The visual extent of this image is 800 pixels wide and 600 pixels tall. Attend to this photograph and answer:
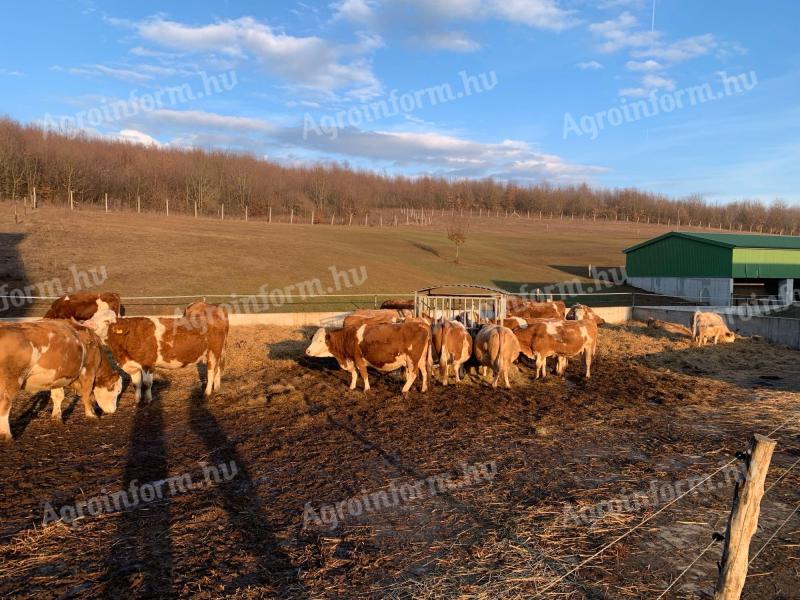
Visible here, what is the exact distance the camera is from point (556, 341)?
12398mm

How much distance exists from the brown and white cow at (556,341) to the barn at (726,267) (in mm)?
22094

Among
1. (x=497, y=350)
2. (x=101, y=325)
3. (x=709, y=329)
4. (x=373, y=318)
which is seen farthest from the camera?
(x=709, y=329)

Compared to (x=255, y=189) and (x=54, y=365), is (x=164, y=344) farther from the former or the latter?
(x=255, y=189)

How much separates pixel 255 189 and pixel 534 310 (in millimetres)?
79078

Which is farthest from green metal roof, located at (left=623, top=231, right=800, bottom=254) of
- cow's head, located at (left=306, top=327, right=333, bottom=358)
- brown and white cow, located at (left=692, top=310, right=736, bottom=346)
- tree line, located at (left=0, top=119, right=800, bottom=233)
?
tree line, located at (left=0, top=119, right=800, bottom=233)

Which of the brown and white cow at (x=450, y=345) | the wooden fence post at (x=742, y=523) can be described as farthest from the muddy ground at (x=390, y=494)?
the wooden fence post at (x=742, y=523)

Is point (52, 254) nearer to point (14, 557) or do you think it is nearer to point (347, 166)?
point (14, 557)

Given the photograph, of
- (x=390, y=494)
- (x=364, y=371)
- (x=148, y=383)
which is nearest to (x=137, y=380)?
(x=148, y=383)

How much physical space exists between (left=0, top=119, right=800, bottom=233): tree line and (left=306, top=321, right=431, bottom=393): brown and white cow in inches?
2225

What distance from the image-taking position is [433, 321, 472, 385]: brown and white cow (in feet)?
38.0

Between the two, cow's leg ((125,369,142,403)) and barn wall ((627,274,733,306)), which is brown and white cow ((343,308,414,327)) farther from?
barn wall ((627,274,733,306))

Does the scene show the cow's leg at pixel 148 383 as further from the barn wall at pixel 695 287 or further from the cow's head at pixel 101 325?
the barn wall at pixel 695 287

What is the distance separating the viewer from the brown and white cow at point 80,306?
49.4 feet

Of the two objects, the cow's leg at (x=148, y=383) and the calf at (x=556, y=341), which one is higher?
the calf at (x=556, y=341)
